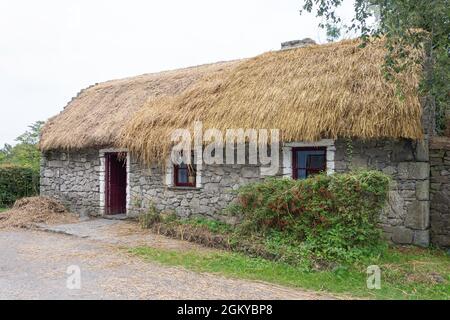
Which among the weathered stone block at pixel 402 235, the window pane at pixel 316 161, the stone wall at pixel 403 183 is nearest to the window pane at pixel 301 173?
the window pane at pixel 316 161

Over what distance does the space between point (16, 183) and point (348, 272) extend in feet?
42.4

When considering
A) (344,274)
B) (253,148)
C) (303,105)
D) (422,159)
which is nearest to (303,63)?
(303,105)

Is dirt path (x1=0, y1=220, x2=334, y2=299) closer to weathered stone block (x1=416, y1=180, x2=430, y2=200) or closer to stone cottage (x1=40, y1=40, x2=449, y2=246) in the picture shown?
stone cottage (x1=40, y1=40, x2=449, y2=246)

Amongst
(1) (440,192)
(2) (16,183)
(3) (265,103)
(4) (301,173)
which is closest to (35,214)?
(2) (16,183)

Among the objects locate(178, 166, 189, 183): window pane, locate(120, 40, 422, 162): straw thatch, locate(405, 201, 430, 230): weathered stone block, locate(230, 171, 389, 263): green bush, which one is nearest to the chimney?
locate(120, 40, 422, 162): straw thatch

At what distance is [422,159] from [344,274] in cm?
294

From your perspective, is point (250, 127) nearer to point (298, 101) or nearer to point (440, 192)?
point (298, 101)

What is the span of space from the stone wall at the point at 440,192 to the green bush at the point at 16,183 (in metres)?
13.2

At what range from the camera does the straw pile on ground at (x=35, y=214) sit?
32.6 feet

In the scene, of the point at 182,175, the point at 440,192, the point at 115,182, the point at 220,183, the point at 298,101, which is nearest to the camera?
the point at 440,192

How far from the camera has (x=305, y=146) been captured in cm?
791

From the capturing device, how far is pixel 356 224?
5934mm

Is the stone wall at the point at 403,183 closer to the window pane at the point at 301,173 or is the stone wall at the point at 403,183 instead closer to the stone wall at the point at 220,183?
the stone wall at the point at 220,183
